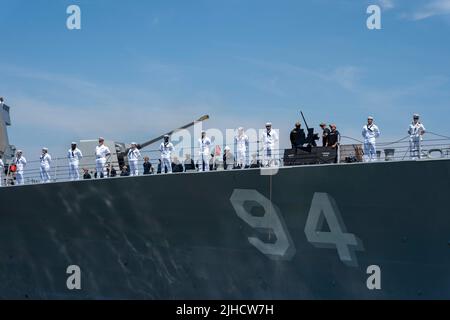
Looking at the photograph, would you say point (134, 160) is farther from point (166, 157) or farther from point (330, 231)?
point (330, 231)

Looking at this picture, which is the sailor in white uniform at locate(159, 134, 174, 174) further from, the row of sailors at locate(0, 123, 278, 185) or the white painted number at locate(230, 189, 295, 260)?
the white painted number at locate(230, 189, 295, 260)

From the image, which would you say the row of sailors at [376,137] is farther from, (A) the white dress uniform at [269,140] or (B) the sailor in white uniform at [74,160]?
(B) the sailor in white uniform at [74,160]

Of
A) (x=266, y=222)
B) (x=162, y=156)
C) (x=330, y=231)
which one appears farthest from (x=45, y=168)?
(x=330, y=231)

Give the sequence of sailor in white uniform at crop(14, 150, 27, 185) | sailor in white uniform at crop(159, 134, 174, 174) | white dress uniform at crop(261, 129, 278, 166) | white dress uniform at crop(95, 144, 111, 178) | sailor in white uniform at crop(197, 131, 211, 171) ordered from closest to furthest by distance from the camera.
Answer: white dress uniform at crop(261, 129, 278, 166) → sailor in white uniform at crop(197, 131, 211, 171) → sailor in white uniform at crop(159, 134, 174, 174) → white dress uniform at crop(95, 144, 111, 178) → sailor in white uniform at crop(14, 150, 27, 185)

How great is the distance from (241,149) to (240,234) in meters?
2.38

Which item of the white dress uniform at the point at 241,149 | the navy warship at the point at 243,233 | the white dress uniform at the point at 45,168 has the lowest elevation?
the navy warship at the point at 243,233

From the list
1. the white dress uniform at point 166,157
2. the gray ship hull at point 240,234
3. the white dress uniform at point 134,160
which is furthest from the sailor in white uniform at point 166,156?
the gray ship hull at point 240,234

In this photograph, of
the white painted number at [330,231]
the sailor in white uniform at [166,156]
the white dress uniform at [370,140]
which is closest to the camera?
the white painted number at [330,231]

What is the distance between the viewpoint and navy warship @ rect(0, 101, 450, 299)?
45.8 feet

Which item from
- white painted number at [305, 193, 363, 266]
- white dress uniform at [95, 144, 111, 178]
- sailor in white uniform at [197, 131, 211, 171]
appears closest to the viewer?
white painted number at [305, 193, 363, 266]

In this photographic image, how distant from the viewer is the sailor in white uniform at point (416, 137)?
567 inches

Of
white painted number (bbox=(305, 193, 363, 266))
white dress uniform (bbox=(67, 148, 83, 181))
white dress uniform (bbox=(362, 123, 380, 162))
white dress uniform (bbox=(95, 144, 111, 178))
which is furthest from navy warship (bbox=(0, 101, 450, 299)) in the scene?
white dress uniform (bbox=(95, 144, 111, 178))

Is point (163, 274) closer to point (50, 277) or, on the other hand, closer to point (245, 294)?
point (245, 294)

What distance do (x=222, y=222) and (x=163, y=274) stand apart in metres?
1.90
